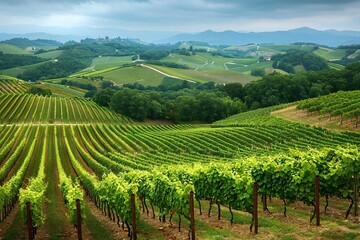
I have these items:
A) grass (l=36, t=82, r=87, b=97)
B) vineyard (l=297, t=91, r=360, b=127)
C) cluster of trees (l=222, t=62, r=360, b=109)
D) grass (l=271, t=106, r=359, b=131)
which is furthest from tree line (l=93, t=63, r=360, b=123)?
grass (l=36, t=82, r=87, b=97)

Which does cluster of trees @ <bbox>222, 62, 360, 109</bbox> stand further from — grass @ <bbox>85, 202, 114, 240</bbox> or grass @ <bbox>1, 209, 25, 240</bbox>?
grass @ <bbox>1, 209, 25, 240</bbox>

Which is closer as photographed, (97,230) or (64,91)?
(97,230)

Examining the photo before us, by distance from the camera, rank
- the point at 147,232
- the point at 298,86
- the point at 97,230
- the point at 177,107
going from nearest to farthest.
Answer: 1. the point at 147,232
2. the point at 97,230
3. the point at 177,107
4. the point at 298,86

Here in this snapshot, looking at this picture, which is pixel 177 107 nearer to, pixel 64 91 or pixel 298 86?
pixel 298 86

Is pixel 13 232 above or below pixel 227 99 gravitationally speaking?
above

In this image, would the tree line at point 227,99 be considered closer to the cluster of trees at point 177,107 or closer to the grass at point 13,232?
the cluster of trees at point 177,107

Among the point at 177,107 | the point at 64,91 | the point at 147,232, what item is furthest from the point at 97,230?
the point at 64,91

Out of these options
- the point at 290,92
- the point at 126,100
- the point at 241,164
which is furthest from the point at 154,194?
the point at 290,92

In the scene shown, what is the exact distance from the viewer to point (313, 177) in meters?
12.6

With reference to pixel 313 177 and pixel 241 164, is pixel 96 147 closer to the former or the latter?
pixel 241 164

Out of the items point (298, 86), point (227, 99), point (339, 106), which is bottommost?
point (227, 99)

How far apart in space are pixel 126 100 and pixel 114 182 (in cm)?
9335

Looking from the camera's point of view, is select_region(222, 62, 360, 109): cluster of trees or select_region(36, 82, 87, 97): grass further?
select_region(36, 82, 87, 97): grass

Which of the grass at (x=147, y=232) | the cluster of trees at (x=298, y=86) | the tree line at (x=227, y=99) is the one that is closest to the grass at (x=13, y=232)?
the grass at (x=147, y=232)
